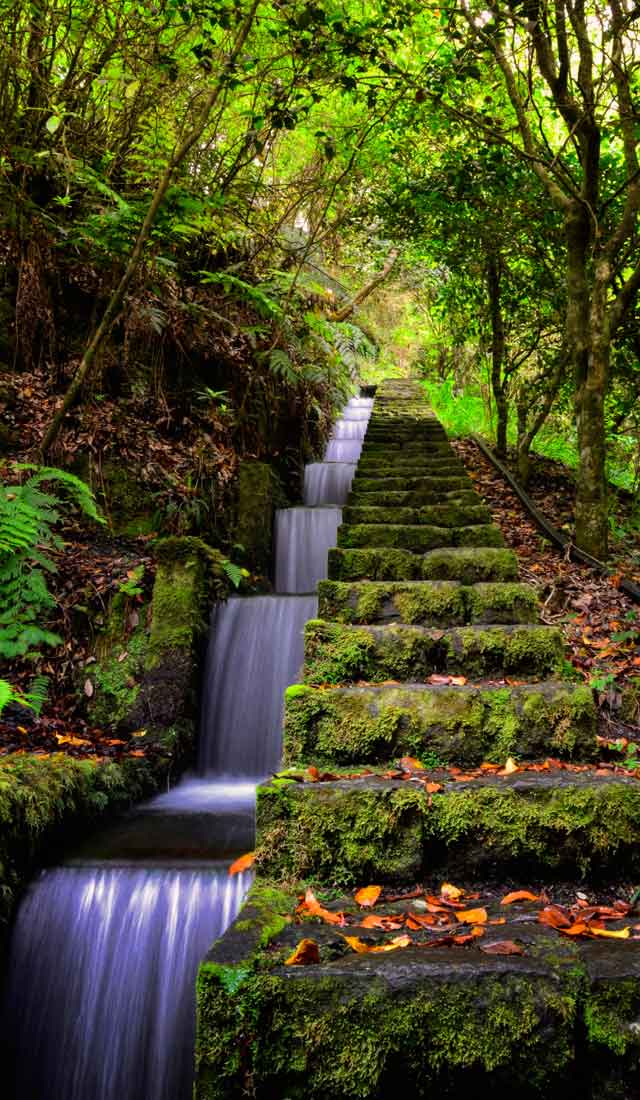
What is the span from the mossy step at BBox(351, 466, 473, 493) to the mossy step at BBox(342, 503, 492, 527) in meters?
0.56

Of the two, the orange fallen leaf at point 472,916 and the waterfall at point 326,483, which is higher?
the waterfall at point 326,483

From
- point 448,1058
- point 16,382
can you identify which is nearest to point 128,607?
point 16,382

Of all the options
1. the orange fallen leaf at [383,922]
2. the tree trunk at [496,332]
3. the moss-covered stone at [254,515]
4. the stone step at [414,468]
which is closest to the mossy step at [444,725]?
the orange fallen leaf at [383,922]

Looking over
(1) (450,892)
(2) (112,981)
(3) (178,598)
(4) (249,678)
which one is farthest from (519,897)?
(3) (178,598)

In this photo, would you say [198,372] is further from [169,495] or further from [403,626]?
[403,626]

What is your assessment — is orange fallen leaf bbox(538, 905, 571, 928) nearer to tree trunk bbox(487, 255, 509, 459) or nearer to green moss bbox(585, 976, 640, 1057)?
green moss bbox(585, 976, 640, 1057)

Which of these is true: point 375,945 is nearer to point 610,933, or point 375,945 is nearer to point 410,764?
point 610,933

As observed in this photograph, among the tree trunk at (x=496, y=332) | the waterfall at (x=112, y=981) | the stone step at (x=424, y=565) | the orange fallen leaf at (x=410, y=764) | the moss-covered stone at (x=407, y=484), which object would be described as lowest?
the waterfall at (x=112, y=981)

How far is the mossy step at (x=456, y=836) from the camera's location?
2.41m

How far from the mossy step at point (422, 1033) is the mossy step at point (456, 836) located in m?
0.71

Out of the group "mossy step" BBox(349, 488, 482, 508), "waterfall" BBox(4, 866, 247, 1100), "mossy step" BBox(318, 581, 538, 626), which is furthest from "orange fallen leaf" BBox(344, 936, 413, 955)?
"mossy step" BBox(349, 488, 482, 508)

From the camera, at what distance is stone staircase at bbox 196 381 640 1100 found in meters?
1.66

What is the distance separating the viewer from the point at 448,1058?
5.46 feet

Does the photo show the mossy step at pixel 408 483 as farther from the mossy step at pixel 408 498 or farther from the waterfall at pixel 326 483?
the waterfall at pixel 326 483
